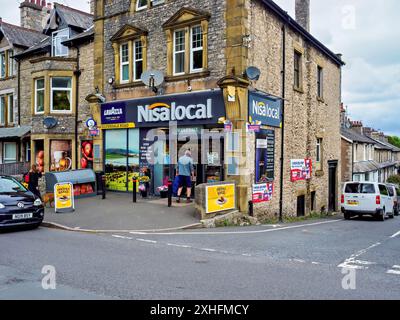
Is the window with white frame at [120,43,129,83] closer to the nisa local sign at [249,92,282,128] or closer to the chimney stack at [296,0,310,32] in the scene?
the nisa local sign at [249,92,282,128]

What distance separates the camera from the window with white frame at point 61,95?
21.0m

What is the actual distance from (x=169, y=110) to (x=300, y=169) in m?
7.81

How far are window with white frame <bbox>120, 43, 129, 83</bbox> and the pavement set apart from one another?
20.0 ft

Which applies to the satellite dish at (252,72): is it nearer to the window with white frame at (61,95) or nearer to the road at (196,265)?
the road at (196,265)

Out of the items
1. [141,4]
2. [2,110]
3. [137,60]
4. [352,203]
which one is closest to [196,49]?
[137,60]

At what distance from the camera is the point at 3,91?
26469 mm

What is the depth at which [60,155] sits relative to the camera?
21234 mm

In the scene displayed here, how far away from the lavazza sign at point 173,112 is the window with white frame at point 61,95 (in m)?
5.55

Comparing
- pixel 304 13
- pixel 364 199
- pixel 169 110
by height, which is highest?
pixel 304 13

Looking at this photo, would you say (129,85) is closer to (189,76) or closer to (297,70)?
(189,76)

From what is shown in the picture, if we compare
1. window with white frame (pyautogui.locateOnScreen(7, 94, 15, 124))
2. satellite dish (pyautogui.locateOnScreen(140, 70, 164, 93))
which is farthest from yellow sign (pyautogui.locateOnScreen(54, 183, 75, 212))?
window with white frame (pyautogui.locateOnScreen(7, 94, 15, 124))

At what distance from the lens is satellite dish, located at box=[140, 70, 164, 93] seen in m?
16.5
